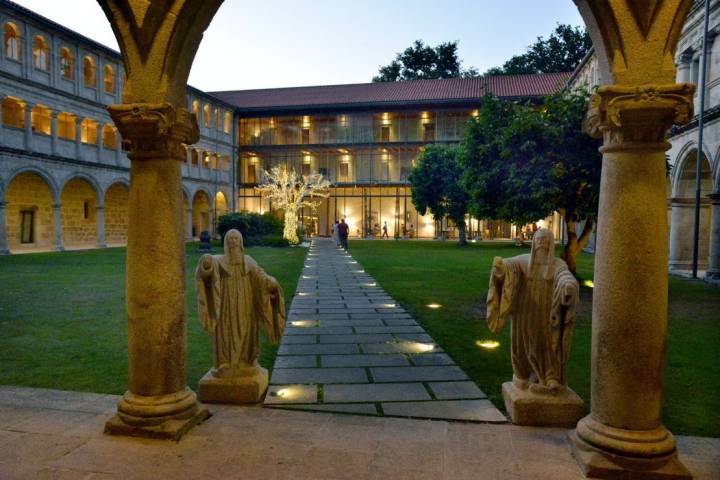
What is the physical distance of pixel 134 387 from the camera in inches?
154

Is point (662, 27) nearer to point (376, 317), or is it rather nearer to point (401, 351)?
point (401, 351)

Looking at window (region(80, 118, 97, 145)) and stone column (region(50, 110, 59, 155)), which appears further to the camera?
window (region(80, 118, 97, 145))

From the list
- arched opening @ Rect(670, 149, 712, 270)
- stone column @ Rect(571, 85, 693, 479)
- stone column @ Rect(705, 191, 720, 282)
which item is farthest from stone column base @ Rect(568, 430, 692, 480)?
arched opening @ Rect(670, 149, 712, 270)

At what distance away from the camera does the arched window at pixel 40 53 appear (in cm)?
2378

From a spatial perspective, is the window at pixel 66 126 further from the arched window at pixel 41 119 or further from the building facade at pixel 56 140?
the arched window at pixel 41 119

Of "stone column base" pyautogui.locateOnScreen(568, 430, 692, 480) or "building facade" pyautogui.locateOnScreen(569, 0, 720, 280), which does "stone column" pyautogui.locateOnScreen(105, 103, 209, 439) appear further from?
"building facade" pyautogui.locateOnScreen(569, 0, 720, 280)

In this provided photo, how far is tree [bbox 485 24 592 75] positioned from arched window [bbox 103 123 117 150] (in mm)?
43864

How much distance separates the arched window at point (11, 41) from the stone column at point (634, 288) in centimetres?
2674

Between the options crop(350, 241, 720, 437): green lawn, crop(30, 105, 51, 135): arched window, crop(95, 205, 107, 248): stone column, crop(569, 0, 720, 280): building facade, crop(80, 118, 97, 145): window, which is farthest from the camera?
crop(95, 205, 107, 248): stone column

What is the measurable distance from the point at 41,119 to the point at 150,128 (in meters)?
26.9

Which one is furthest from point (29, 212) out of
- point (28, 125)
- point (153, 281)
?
point (153, 281)

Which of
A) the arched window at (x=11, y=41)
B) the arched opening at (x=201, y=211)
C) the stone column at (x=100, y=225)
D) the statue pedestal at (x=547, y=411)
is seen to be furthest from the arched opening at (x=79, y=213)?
the statue pedestal at (x=547, y=411)

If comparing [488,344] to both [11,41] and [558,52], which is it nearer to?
Answer: [11,41]

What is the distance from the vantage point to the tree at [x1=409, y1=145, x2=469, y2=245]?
32.1 metres
